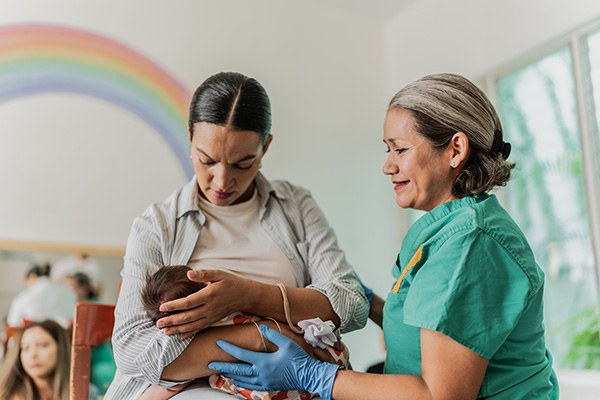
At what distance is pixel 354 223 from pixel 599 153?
1.58 meters

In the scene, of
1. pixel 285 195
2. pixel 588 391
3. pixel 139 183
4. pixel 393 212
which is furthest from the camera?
pixel 393 212

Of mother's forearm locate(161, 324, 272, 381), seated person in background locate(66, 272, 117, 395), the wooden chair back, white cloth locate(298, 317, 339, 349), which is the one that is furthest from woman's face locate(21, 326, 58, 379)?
white cloth locate(298, 317, 339, 349)

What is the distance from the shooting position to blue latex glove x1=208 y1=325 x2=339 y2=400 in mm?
1247

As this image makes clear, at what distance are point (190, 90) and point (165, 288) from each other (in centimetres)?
240

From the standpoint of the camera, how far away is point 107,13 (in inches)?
131

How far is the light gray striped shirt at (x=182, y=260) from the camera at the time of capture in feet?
4.17

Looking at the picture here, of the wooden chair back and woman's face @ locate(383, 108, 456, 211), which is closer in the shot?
woman's face @ locate(383, 108, 456, 211)

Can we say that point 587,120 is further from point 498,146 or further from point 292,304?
point 292,304

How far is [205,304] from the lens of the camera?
1.24 meters

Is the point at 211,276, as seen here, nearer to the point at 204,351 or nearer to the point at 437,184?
the point at 204,351

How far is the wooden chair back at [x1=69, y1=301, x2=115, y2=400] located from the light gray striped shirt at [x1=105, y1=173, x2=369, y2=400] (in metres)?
0.12

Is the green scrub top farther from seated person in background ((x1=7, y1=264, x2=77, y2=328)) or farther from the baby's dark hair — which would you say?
seated person in background ((x1=7, y1=264, x2=77, y2=328))

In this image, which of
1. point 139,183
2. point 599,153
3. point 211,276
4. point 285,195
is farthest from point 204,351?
point 599,153

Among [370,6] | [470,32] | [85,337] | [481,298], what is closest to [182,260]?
[85,337]
